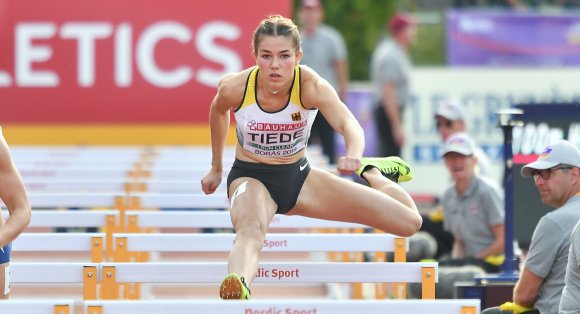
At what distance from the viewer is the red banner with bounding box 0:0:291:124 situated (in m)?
15.2

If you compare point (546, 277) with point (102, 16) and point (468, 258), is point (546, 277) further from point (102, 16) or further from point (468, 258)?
point (102, 16)

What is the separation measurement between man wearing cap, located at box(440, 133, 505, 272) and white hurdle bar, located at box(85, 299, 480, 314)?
5.27 m

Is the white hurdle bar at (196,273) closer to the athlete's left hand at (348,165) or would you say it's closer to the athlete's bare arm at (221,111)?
the athlete's left hand at (348,165)

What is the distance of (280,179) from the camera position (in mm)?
8023

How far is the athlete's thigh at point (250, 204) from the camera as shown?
25.1 ft

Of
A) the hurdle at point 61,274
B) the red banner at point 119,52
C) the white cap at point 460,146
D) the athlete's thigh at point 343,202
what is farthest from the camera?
the red banner at point 119,52

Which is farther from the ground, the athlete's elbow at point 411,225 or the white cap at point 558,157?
the white cap at point 558,157

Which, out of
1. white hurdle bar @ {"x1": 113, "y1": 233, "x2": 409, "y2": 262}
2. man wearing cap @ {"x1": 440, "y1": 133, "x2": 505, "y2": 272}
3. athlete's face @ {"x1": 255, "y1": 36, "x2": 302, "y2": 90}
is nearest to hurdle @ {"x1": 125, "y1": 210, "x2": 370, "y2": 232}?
white hurdle bar @ {"x1": 113, "y1": 233, "x2": 409, "y2": 262}

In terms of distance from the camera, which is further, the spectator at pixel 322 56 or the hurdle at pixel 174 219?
the spectator at pixel 322 56

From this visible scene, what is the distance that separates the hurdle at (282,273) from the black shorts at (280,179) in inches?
19.5

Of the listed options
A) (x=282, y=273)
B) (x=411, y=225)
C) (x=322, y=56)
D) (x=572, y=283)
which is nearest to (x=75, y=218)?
(x=282, y=273)

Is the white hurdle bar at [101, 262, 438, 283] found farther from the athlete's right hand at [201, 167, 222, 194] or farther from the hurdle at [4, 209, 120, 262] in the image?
the hurdle at [4, 209, 120, 262]

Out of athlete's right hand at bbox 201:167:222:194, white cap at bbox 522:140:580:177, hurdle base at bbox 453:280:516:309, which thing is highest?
white cap at bbox 522:140:580:177

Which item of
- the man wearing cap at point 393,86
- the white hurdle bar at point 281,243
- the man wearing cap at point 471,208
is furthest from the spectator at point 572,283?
the man wearing cap at point 393,86
